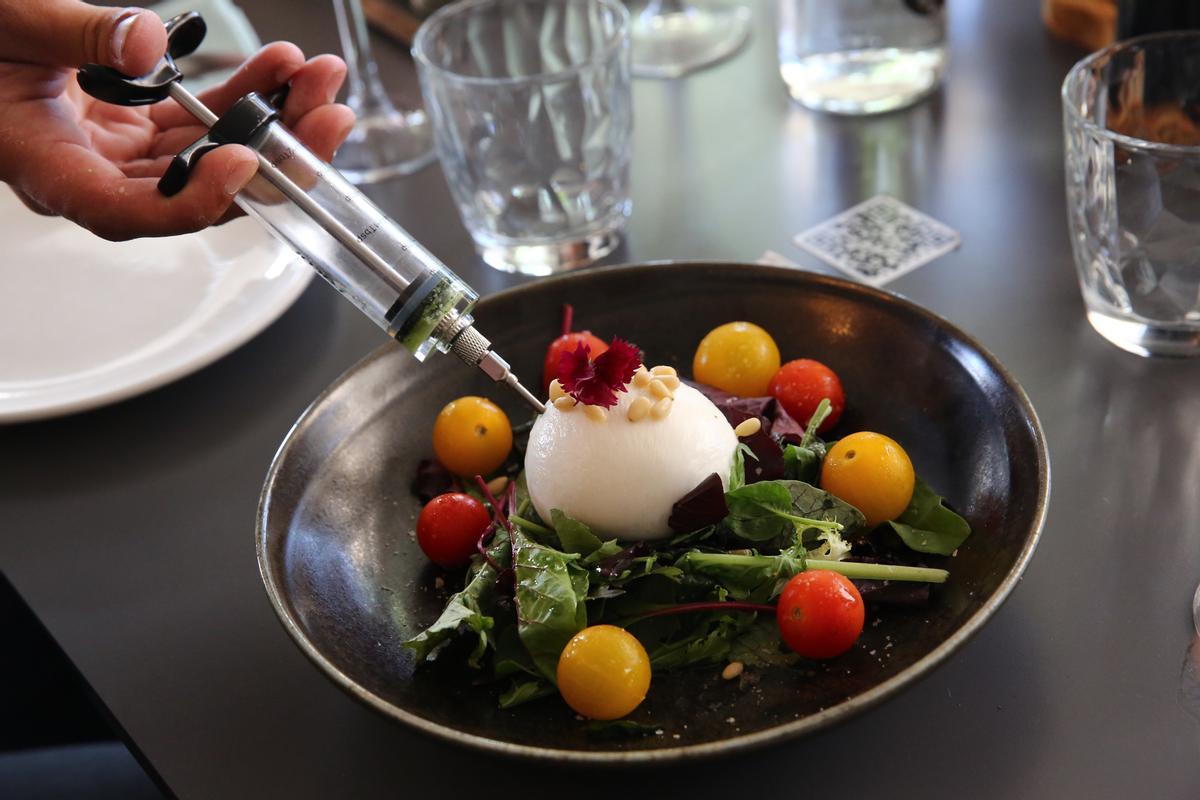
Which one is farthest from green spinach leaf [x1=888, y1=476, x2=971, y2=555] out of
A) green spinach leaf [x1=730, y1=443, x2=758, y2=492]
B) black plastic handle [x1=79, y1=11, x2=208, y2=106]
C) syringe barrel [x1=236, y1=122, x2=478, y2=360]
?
black plastic handle [x1=79, y1=11, x2=208, y2=106]

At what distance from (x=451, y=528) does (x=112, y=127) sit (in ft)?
1.93

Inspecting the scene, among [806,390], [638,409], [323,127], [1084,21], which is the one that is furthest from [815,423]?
[1084,21]

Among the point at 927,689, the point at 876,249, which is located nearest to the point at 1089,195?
the point at 876,249

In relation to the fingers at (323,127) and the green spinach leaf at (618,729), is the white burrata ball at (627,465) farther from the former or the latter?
the fingers at (323,127)

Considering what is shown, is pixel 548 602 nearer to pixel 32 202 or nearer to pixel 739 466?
pixel 739 466

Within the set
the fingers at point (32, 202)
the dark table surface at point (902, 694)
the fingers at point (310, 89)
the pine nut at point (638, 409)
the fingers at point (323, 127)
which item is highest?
the fingers at point (310, 89)

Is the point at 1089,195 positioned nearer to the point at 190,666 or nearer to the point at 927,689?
the point at 927,689

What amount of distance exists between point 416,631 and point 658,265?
1.22 ft

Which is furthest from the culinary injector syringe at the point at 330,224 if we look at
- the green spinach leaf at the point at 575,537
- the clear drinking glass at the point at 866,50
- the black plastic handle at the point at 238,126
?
the clear drinking glass at the point at 866,50

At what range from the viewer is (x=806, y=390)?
35.4 inches

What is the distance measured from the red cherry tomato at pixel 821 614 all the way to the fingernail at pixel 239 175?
17.3 inches

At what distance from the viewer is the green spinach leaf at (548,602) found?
2.35 ft

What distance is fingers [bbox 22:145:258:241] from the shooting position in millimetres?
792

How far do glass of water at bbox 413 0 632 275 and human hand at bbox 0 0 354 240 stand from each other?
7.1 inches
